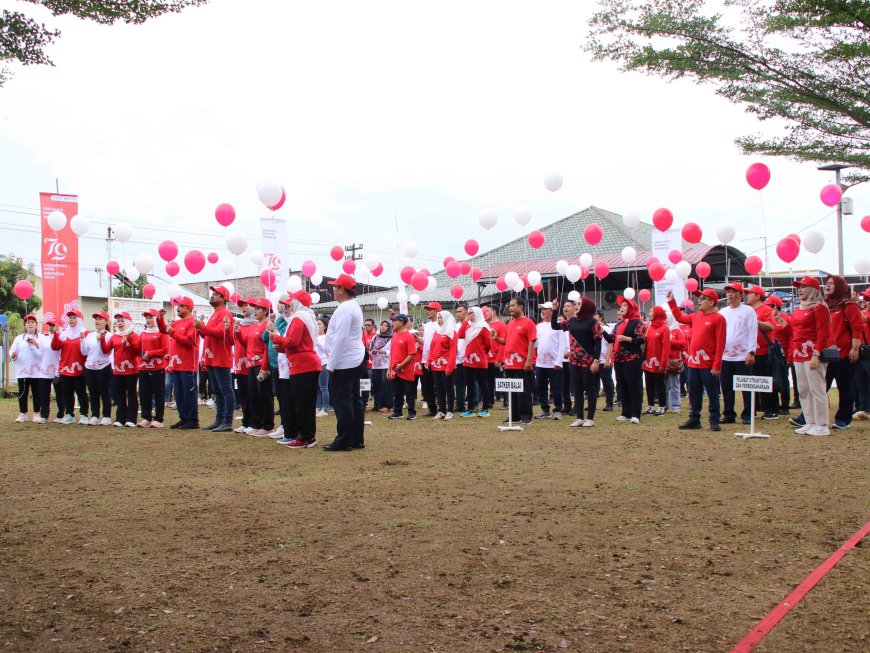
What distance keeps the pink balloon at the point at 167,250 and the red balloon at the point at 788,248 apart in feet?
41.9

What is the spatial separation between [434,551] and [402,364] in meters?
7.94

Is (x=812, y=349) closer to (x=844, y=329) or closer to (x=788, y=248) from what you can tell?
(x=844, y=329)

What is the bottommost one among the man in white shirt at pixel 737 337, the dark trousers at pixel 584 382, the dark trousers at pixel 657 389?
the dark trousers at pixel 657 389

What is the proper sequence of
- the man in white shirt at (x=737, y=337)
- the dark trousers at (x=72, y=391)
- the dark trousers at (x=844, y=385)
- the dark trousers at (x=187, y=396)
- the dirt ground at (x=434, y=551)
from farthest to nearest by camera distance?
the dark trousers at (x=72, y=391) < the dark trousers at (x=187, y=396) < the man in white shirt at (x=737, y=337) < the dark trousers at (x=844, y=385) < the dirt ground at (x=434, y=551)

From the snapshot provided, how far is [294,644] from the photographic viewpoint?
10.6 ft

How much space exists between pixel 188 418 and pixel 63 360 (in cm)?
254

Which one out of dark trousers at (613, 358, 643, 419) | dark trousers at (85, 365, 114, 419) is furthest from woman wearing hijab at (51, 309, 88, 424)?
dark trousers at (613, 358, 643, 419)

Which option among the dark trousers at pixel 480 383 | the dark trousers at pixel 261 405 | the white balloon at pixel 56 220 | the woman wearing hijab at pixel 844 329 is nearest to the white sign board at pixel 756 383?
the woman wearing hijab at pixel 844 329

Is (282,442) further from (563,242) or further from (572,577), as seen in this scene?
(563,242)

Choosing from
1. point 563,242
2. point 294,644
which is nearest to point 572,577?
point 294,644

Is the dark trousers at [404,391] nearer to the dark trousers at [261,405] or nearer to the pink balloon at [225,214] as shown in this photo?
the dark trousers at [261,405]

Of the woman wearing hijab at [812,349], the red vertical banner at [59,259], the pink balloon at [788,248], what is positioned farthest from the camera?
the red vertical banner at [59,259]

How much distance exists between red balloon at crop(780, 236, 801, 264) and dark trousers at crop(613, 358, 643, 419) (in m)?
5.72

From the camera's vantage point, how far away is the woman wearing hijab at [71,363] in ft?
39.5
